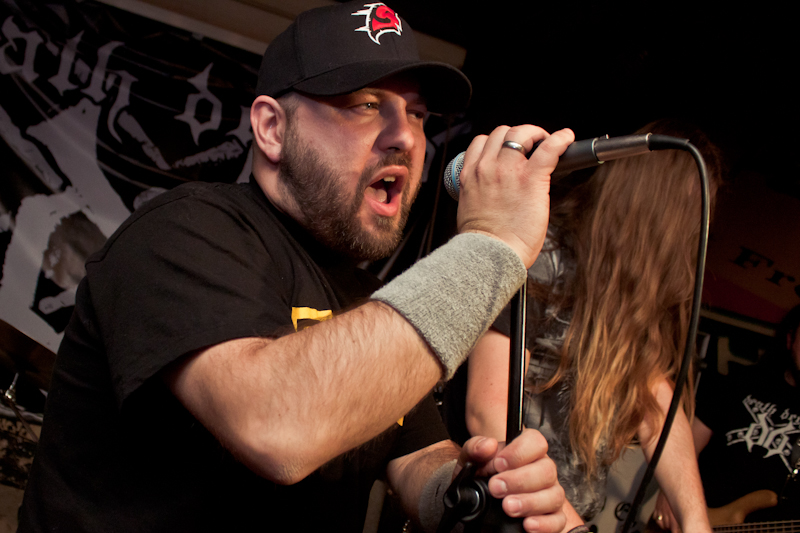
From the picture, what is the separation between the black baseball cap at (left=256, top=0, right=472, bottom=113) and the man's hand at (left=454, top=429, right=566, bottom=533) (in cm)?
80

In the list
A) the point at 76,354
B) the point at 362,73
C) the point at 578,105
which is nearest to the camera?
the point at 76,354

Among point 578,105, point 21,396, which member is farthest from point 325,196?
point 21,396

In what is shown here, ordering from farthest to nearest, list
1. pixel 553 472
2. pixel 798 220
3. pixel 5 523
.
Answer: pixel 798 220 → pixel 5 523 → pixel 553 472

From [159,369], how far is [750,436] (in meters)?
3.19

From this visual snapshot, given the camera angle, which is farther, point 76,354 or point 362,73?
point 362,73

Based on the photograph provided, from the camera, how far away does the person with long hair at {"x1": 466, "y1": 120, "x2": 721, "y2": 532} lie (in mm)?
1512

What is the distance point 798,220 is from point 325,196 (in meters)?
3.55

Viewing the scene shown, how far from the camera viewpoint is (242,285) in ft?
2.54

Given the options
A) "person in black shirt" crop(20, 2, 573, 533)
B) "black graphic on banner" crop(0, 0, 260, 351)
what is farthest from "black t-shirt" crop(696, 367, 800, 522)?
"black graphic on banner" crop(0, 0, 260, 351)

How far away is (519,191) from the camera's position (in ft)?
2.41

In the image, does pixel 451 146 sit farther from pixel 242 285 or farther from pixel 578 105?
pixel 242 285

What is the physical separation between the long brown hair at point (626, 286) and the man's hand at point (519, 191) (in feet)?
3.11

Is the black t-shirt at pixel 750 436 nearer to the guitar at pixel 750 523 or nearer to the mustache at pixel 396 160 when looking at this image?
Result: the guitar at pixel 750 523

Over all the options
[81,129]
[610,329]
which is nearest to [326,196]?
[610,329]
